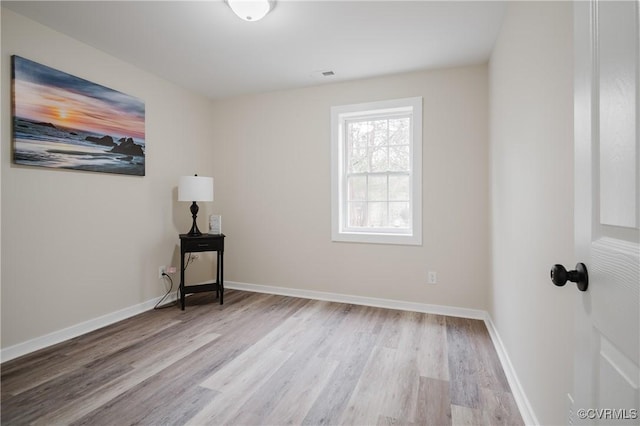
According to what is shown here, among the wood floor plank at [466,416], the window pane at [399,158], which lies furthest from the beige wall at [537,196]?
the window pane at [399,158]

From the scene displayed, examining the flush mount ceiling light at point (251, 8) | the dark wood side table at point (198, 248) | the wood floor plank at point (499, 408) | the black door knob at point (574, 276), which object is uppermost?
the flush mount ceiling light at point (251, 8)

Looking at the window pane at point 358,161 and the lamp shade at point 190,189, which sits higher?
the window pane at point 358,161

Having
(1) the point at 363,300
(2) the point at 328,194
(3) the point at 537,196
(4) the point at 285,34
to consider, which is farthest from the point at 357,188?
(3) the point at 537,196

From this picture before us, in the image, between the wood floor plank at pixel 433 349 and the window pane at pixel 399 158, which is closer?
the wood floor plank at pixel 433 349

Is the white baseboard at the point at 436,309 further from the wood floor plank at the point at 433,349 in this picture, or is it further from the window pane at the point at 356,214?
the window pane at the point at 356,214

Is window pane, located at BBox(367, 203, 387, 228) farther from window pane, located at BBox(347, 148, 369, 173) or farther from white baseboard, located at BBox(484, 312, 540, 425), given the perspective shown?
white baseboard, located at BBox(484, 312, 540, 425)

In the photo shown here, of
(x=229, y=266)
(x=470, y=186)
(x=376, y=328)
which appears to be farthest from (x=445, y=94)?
(x=229, y=266)

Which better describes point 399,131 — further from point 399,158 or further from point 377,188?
point 377,188

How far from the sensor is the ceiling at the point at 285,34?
7.28 ft

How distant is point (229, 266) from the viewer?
4207 mm

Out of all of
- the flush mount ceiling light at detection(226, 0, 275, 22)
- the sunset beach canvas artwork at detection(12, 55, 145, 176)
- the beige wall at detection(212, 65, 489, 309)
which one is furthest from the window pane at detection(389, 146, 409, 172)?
the sunset beach canvas artwork at detection(12, 55, 145, 176)

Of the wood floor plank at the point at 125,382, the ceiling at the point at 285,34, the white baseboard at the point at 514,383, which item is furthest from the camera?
the ceiling at the point at 285,34

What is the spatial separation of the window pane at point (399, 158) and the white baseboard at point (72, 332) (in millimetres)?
3059

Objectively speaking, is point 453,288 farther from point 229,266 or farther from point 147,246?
point 147,246
